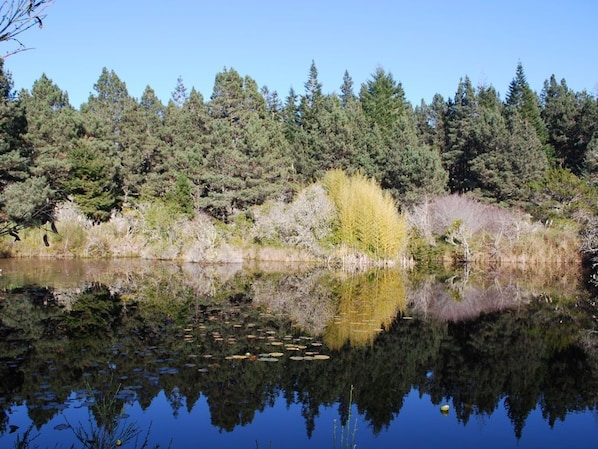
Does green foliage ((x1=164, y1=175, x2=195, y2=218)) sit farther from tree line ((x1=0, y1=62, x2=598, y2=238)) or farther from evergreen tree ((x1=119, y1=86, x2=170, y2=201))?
evergreen tree ((x1=119, y1=86, x2=170, y2=201))

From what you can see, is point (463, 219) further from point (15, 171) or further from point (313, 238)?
point (15, 171)

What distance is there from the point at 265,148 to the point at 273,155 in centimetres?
84

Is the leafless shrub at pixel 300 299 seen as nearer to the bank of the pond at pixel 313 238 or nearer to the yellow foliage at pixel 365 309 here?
the yellow foliage at pixel 365 309

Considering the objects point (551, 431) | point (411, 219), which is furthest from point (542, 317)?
point (411, 219)

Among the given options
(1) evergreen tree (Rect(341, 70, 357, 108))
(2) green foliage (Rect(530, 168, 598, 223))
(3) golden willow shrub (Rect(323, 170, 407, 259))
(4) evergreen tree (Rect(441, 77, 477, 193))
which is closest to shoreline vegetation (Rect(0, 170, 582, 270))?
(3) golden willow shrub (Rect(323, 170, 407, 259))

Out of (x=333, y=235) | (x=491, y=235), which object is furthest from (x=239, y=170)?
(x=491, y=235)

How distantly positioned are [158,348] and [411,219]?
971 inches

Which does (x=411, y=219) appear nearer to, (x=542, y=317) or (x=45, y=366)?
(x=542, y=317)

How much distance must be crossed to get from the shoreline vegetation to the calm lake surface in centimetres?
1159

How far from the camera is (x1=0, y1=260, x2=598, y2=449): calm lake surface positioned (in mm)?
6945

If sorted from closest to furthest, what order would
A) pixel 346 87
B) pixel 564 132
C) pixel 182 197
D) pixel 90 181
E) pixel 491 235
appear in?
1. pixel 491 235
2. pixel 90 181
3. pixel 182 197
4. pixel 564 132
5. pixel 346 87

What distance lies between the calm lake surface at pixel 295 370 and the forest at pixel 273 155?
44.2 ft

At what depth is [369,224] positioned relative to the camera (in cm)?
2912

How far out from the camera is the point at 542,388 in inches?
346
